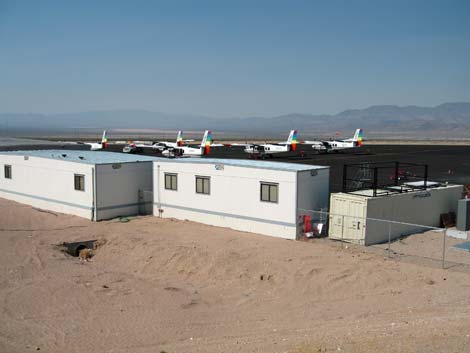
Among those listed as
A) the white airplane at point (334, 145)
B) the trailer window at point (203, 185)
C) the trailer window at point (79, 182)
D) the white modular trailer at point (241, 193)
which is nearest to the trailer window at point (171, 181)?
the white modular trailer at point (241, 193)

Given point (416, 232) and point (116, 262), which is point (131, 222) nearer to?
point (116, 262)

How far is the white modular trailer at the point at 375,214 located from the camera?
21.5m

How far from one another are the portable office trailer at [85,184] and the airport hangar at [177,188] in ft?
0.16

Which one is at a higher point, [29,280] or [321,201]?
[321,201]

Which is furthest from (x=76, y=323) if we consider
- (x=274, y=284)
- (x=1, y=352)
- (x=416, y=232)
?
(x=416, y=232)

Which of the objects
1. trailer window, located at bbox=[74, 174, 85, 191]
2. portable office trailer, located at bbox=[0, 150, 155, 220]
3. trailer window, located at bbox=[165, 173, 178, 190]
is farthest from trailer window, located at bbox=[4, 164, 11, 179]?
trailer window, located at bbox=[165, 173, 178, 190]

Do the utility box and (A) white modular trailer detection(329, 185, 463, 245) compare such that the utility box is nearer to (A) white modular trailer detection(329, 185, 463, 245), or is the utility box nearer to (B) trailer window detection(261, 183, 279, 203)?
(A) white modular trailer detection(329, 185, 463, 245)

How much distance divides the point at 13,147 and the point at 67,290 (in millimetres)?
39289

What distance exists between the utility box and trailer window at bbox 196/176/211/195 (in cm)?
1103

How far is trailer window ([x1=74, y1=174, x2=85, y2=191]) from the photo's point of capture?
26.9 meters

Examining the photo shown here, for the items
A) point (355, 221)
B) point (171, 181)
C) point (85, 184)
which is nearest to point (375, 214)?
point (355, 221)

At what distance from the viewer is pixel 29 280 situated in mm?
17844

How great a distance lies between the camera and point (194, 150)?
60500 millimetres

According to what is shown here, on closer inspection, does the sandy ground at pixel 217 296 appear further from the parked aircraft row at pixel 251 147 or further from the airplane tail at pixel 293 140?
the airplane tail at pixel 293 140
